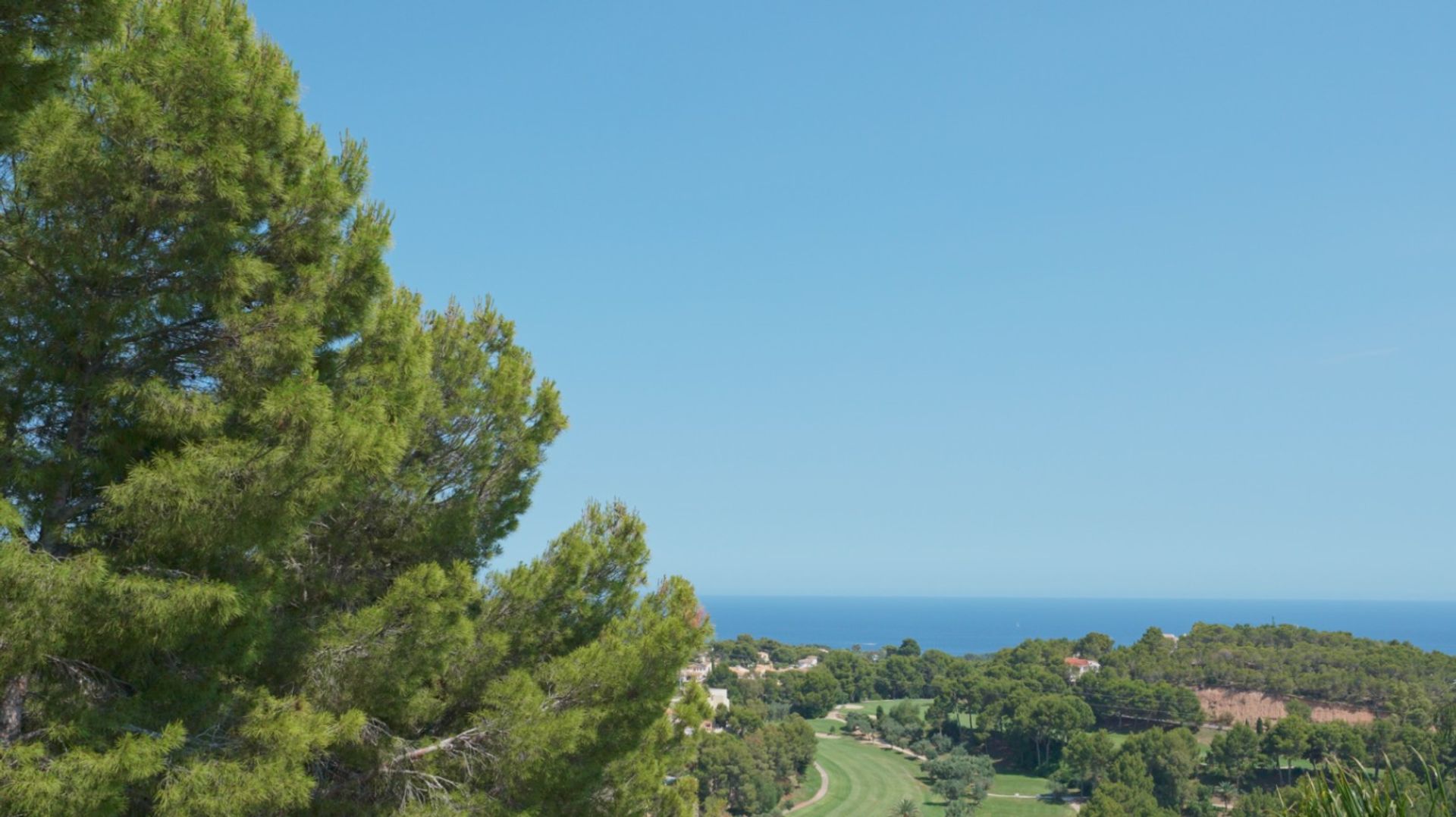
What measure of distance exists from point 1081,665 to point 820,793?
3025 centimetres

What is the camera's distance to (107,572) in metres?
3.68

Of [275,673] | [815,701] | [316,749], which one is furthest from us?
[815,701]

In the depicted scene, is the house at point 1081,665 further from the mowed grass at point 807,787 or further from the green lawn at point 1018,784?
the mowed grass at point 807,787

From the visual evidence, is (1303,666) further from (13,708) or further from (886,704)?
(13,708)

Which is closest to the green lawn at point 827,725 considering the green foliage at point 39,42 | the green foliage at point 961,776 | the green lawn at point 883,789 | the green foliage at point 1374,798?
the green lawn at point 883,789

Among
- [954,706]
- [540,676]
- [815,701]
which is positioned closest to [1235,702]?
[954,706]

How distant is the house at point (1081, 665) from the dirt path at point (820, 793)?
870 inches

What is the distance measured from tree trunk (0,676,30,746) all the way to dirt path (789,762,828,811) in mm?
39094

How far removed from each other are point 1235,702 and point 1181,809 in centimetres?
1675

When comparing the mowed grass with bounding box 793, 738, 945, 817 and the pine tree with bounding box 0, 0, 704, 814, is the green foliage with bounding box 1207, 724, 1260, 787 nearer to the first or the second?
the mowed grass with bounding box 793, 738, 945, 817

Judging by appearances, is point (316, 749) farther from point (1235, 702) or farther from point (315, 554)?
point (1235, 702)

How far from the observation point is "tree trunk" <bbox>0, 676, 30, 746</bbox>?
3.79 meters

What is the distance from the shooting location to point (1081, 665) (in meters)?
64.2

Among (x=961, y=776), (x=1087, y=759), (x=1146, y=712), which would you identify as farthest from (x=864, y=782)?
(x=1146, y=712)
